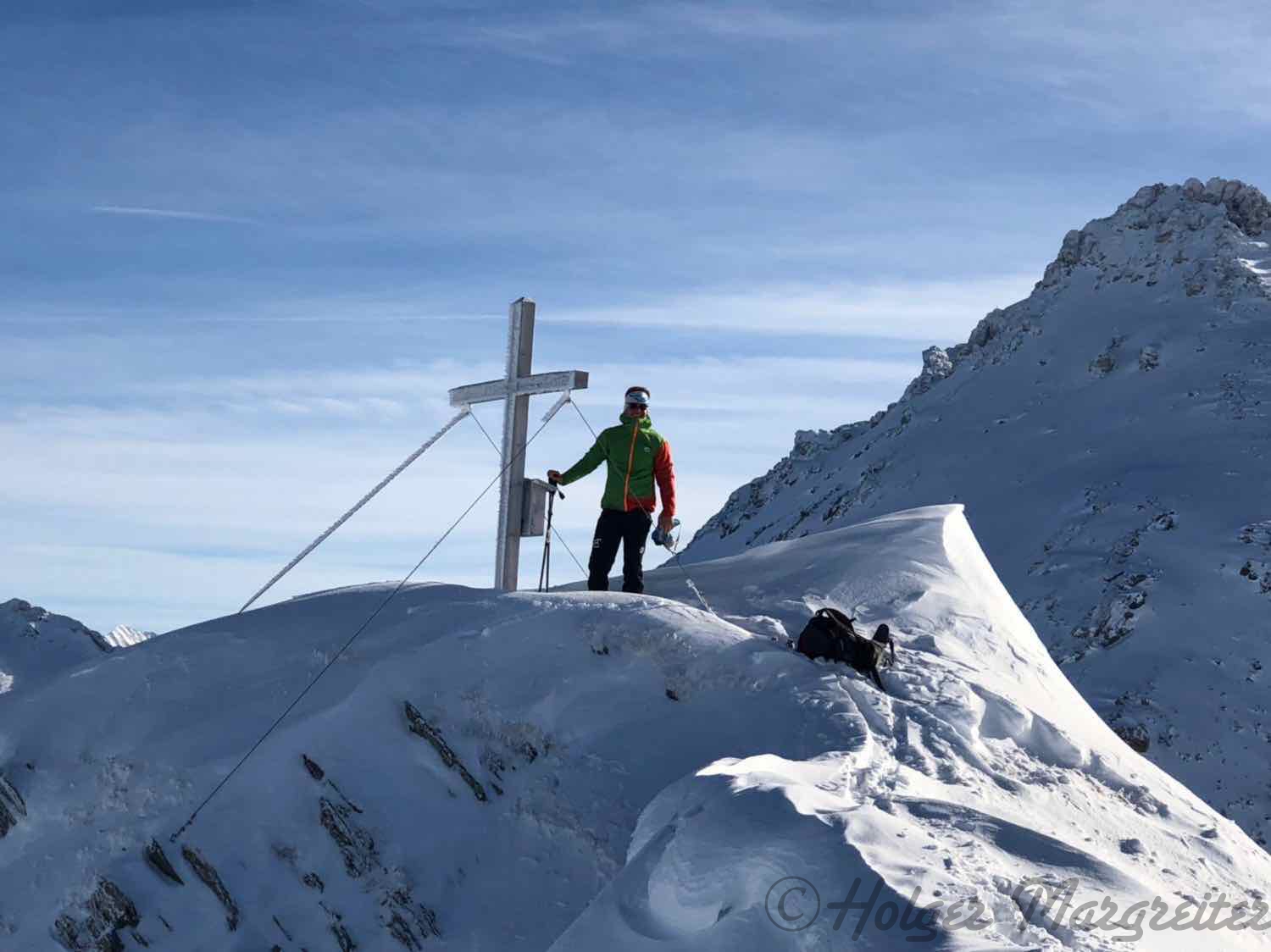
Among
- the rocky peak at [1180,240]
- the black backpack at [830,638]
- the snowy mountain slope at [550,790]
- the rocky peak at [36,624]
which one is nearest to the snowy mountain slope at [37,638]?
the rocky peak at [36,624]

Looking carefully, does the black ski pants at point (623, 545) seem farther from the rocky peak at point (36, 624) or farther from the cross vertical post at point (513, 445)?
the rocky peak at point (36, 624)

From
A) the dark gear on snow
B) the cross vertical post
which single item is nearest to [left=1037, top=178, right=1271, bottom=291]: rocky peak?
the cross vertical post

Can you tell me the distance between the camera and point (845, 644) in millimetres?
8250

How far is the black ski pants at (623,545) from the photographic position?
34.7ft

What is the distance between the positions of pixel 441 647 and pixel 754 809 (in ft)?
9.75

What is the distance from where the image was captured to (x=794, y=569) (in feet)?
34.2

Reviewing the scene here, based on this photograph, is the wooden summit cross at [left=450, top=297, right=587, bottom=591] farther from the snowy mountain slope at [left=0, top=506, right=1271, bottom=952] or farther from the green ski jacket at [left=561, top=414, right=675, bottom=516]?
the snowy mountain slope at [left=0, top=506, right=1271, bottom=952]

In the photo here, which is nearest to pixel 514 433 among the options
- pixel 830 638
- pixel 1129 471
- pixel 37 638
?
pixel 830 638

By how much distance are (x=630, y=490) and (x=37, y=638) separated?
3016cm

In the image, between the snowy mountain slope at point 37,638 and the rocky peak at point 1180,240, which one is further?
the rocky peak at point 1180,240

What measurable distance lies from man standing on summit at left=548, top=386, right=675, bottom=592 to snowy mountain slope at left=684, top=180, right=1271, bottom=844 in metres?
12.3

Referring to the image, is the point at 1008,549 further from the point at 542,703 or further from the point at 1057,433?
the point at 542,703

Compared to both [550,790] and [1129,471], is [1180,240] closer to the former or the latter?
[1129,471]

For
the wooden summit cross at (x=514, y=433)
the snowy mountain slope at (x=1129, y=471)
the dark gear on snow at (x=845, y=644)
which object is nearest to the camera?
the dark gear on snow at (x=845, y=644)
